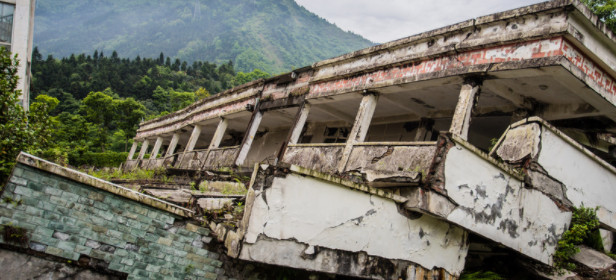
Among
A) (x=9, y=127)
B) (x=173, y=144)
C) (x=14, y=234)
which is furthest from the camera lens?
(x=173, y=144)

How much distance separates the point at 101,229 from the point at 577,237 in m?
6.32

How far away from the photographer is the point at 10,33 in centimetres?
1475

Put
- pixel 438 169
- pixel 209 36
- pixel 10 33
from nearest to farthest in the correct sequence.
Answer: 1. pixel 438 169
2. pixel 10 33
3. pixel 209 36

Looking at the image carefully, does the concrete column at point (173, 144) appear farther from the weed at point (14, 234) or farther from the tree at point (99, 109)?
the tree at point (99, 109)

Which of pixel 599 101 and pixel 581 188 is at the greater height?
pixel 599 101

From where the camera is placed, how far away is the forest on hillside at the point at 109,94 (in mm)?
34756

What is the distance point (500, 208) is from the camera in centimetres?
549

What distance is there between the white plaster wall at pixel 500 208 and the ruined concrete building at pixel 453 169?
16mm

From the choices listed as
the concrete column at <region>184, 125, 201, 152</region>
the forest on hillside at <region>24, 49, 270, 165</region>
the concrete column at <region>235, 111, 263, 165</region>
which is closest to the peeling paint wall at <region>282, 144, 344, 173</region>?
the concrete column at <region>235, 111, 263, 165</region>

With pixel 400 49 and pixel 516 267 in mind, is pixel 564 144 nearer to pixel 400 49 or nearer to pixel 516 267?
pixel 516 267

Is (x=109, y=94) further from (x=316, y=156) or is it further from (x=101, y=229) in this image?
(x=101, y=229)

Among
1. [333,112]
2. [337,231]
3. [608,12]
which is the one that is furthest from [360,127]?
[608,12]

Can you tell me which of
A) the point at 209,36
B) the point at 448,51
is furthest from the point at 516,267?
the point at 209,36

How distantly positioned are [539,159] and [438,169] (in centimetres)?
182
